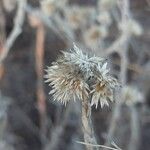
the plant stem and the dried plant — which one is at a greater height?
the dried plant

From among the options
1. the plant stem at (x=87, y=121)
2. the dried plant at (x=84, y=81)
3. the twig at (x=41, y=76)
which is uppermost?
the twig at (x=41, y=76)

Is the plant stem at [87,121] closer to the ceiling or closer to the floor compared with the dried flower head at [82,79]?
closer to the floor

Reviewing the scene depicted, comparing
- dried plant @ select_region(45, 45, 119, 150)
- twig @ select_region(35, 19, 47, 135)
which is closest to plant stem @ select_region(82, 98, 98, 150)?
dried plant @ select_region(45, 45, 119, 150)

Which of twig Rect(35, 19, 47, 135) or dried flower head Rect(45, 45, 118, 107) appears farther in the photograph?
twig Rect(35, 19, 47, 135)

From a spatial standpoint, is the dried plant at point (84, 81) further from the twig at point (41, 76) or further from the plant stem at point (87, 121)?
the twig at point (41, 76)

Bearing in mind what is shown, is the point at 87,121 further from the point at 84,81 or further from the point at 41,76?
the point at 41,76

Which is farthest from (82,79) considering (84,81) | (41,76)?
(41,76)

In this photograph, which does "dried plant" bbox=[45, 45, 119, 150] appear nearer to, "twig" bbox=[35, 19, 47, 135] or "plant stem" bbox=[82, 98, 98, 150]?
"plant stem" bbox=[82, 98, 98, 150]

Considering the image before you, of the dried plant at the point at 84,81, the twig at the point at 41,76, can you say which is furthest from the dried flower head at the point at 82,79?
the twig at the point at 41,76

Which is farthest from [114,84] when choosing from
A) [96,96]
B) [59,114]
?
[59,114]

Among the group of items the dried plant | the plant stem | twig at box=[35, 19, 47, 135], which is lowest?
the plant stem

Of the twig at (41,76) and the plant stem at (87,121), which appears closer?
the plant stem at (87,121)
